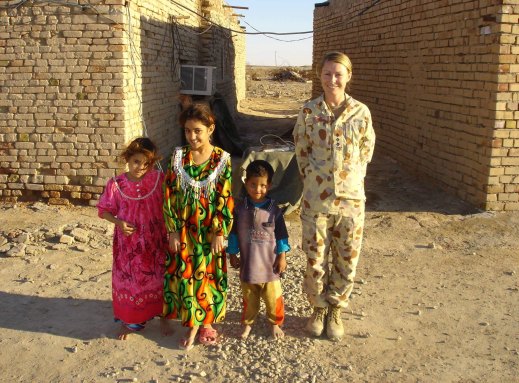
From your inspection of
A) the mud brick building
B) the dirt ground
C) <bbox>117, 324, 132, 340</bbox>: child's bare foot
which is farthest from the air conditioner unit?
<bbox>117, 324, 132, 340</bbox>: child's bare foot

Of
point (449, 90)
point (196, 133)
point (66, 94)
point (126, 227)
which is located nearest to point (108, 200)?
point (126, 227)

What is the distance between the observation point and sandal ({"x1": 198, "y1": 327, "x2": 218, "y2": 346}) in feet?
11.3

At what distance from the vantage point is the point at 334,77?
3209mm

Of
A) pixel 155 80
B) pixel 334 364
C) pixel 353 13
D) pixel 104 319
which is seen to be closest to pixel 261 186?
pixel 334 364

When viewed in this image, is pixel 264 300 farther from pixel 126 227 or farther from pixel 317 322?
pixel 126 227

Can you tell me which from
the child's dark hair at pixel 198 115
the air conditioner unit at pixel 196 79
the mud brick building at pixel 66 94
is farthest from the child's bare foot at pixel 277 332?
the air conditioner unit at pixel 196 79

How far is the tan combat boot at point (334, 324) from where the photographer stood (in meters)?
3.52

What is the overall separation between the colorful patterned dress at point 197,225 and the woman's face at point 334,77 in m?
0.73

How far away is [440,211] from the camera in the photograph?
6496 millimetres

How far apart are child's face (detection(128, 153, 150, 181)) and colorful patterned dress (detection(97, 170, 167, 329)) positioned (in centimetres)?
3

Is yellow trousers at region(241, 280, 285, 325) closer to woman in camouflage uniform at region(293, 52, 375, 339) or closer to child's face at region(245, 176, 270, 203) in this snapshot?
woman in camouflage uniform at region(293, 52, 375, 339)

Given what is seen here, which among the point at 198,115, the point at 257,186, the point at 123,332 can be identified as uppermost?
the point at 198,115

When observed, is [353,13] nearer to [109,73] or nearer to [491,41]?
[491,41]

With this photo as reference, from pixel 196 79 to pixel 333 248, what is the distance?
6.94 m
